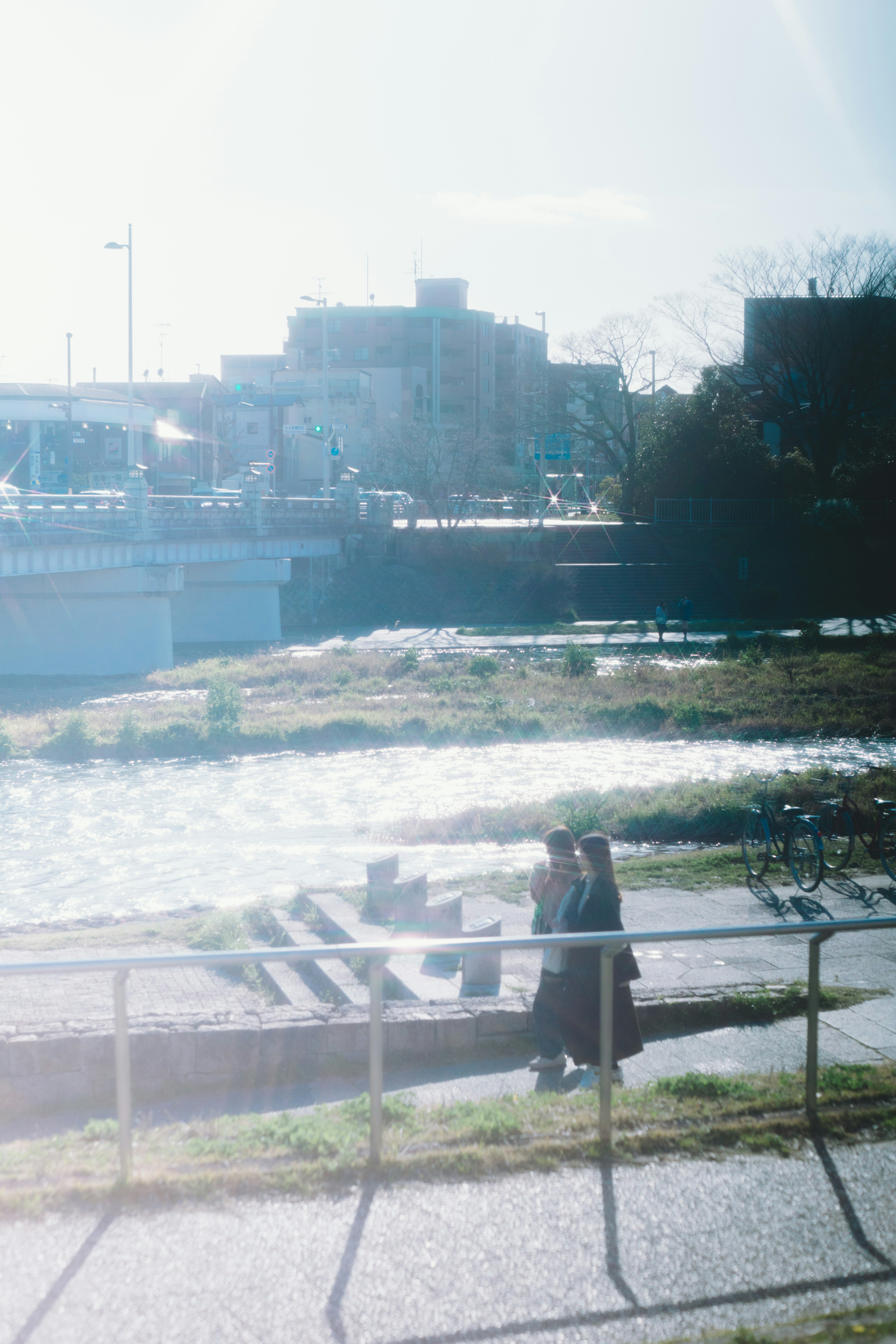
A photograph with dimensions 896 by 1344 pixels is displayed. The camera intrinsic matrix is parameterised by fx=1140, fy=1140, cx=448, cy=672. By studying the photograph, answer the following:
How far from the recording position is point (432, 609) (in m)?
53.8

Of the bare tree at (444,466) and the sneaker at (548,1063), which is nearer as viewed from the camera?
the sneaker at (548,1063)

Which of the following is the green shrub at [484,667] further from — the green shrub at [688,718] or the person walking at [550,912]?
the person walking at [550,912]

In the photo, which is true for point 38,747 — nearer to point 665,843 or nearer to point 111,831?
point 111,831

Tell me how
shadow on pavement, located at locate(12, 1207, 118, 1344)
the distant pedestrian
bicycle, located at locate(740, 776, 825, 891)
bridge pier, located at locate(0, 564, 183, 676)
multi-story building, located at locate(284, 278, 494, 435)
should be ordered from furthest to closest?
multi-story building, located at locate(284, 278, 494, 435) → the distant pedestrian → bridge pier, located at locate(0, 564, 183, 676) → bicycle, located at locate(740, 776, 825, 891) → shadow on pavement, located at locate(12, 1207, 118, 1344)

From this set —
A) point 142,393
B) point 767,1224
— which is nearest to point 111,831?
point 767,1224

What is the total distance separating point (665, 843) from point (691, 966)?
848 centimetres

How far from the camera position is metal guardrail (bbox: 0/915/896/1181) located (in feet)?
15.3

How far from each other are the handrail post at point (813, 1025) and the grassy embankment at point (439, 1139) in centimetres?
6

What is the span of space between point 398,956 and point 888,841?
10.1 m

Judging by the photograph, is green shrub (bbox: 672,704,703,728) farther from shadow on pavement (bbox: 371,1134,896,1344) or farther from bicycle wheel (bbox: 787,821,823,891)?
shadow on pavement (bbox: 371,1134,896,1344)

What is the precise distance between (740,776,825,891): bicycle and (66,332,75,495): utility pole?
155ft

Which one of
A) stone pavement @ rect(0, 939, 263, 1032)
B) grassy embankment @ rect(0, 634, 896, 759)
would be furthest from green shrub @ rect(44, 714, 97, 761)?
stone pavement @ rect(0, 939, 263, 1032)

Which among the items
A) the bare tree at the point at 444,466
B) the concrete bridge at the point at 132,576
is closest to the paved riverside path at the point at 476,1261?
the concrete bridge at the point at 132,576

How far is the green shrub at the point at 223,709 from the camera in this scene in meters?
26.9
